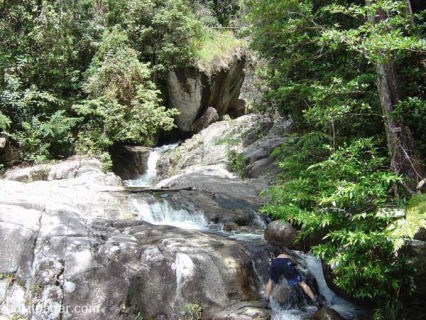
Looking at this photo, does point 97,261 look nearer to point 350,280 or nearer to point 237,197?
point 350,280

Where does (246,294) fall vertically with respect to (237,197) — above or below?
below

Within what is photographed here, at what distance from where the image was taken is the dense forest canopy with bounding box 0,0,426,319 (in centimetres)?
477

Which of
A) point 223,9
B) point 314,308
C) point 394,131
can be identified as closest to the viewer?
point 394,131

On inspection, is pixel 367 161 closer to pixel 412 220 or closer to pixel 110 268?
pixel 412 220

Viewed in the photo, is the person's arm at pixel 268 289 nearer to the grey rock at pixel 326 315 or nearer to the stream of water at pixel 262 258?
the stream of water at pixel 262 258

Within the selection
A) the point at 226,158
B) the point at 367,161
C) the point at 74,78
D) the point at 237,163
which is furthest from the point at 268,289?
the point at 74,78

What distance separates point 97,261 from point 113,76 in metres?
10.4

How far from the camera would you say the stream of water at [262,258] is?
5.87m

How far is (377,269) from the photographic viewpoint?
4.32 meters

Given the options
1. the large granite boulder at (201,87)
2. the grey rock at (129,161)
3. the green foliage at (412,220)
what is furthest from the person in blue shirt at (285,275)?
the large granite boulder at (201,87)

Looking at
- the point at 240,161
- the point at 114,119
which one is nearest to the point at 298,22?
A: the point at 240,161

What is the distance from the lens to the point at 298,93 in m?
8.17

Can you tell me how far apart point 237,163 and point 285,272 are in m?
7.62

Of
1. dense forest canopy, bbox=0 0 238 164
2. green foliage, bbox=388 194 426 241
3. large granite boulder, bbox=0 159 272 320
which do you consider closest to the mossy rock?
green foliage, bbox=388 194 426 241
